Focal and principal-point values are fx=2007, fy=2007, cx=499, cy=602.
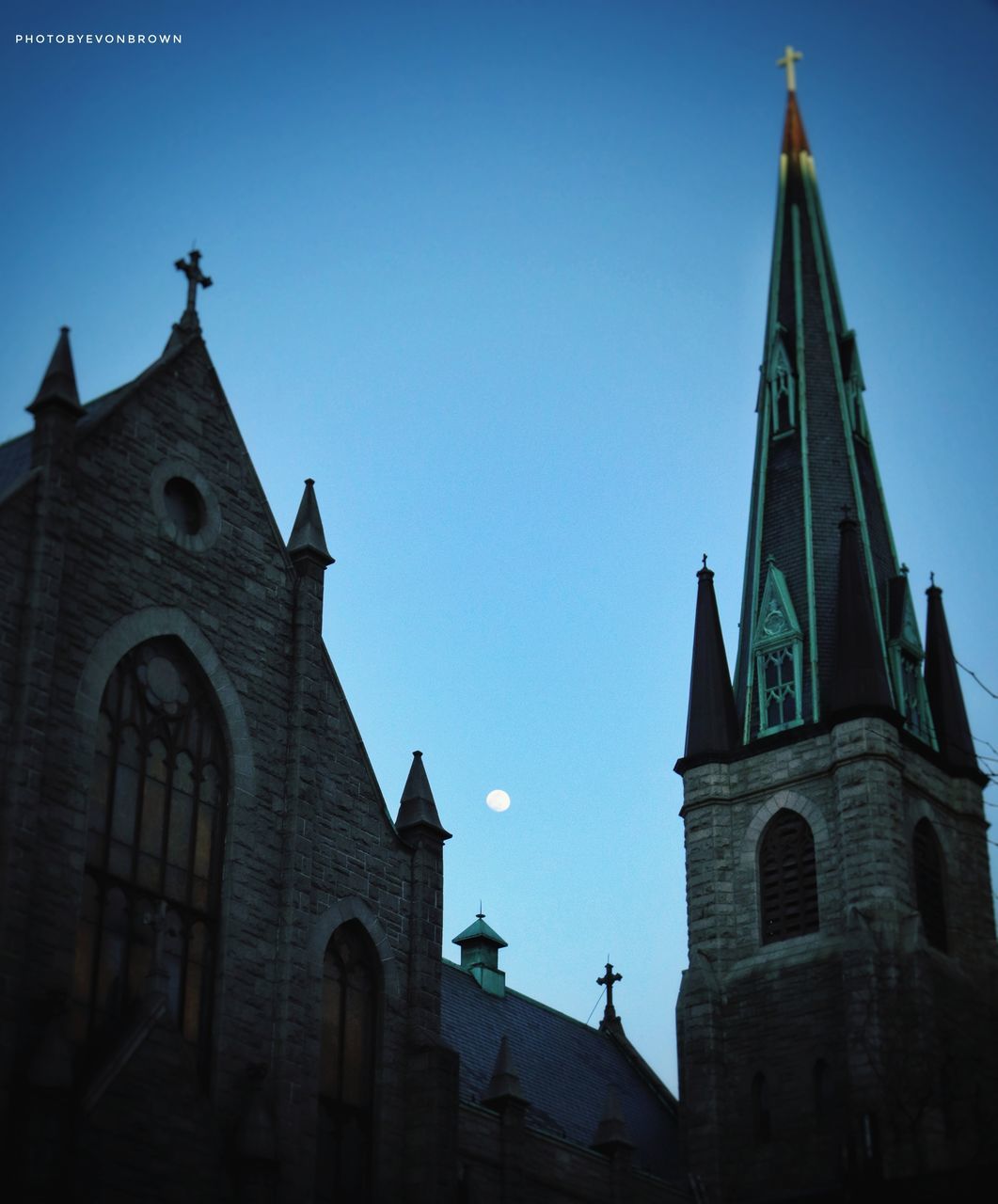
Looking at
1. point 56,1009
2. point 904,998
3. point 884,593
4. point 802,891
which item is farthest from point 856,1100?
point 56,1009

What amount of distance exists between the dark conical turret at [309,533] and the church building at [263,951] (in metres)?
0.04

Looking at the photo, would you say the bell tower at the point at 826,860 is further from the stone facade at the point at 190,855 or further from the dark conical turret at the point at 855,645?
the stone facade at the point at 190,855

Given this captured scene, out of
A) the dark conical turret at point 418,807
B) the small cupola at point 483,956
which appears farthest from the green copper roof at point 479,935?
the dark conical turret at point 418,807

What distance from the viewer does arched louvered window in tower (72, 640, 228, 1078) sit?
2456cm

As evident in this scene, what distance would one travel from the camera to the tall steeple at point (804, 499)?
166 ft

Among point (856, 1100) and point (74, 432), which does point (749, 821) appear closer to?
point (856, 1100)

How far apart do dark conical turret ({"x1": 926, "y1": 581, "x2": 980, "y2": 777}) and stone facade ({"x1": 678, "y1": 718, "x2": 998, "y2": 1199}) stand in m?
0.83

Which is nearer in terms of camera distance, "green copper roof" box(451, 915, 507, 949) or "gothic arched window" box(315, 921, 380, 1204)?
"gothic arched window" box(315, 921, 380, 1204)

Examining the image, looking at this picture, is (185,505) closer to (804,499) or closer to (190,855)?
(190,855)

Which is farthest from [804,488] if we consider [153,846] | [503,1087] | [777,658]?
[153,846]

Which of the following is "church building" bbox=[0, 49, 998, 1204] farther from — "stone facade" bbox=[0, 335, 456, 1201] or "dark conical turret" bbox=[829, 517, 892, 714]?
"dark conical turret" bbox=[829, 517, 892, 714]

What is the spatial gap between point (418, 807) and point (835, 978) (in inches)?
705

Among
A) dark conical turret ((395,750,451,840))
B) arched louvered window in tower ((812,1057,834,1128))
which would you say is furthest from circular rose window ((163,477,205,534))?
arched louvered window in tower ((812,1057,834,1128))

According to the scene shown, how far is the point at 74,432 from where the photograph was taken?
26484mm
